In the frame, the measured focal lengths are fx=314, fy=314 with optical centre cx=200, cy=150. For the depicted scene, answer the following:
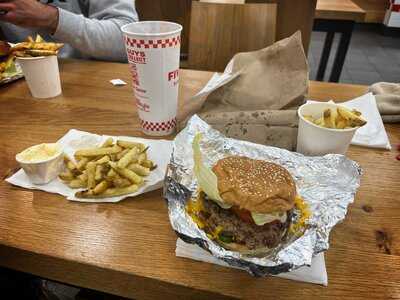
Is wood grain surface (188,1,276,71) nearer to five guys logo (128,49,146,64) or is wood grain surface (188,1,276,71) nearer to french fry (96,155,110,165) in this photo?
five guys logo (128,49,146,64)

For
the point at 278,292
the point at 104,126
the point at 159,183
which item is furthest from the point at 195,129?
the point at 278,292

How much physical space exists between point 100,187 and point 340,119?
1.95ft

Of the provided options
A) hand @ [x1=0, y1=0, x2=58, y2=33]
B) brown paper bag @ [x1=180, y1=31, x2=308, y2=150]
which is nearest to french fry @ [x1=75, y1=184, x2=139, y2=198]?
brown paper bag @ [x1=180, y1=31, x2=308, y2=150]

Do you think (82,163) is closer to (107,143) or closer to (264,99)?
(107,143)

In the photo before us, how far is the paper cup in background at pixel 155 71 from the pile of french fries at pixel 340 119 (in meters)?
0.42

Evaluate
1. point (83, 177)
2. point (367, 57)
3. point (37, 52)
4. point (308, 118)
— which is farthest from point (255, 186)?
point (367, 57)

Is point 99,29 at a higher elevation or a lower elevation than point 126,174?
higher

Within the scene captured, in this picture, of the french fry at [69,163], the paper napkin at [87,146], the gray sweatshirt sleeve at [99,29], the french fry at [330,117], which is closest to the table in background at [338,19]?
the gray sweatshirt sleeve at [99,29]

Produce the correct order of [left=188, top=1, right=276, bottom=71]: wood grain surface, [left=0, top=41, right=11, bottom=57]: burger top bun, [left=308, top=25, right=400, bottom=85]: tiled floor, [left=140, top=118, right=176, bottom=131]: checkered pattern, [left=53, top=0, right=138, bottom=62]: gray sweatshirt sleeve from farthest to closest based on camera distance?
[left=308, top=25, right=400, bottom=85]: tiled floor < [left=188, top=1, right=276, bottom=71]: wood grain surface < [left=53, top=0, right=138, bottom=62]: gray sweatshirt sleeve < [left=0, top=41, right=11, bottom=57]: burger top bun < [left=140, top=118, right=176, bottom=131]: checkered pattern

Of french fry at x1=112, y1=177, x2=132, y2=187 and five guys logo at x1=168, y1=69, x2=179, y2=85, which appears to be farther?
five guys logo at x1=168, y1=69, x2=179, y2=85

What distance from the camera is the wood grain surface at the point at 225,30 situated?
5.40 feet

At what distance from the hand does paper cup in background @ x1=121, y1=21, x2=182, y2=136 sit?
0.65m

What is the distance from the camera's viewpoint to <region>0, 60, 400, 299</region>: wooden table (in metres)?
0.56

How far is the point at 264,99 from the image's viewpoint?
3.22 feet
